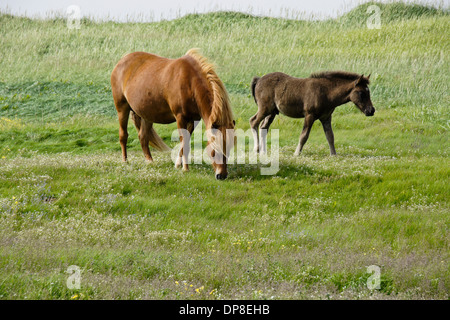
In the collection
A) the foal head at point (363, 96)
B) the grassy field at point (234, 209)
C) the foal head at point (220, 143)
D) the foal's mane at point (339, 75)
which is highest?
the foal's mane at point (339, 75)

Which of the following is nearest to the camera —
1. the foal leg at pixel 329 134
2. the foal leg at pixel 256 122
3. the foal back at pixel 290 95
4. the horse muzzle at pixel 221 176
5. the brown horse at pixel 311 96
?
the horse muzzle at pixel 221 176

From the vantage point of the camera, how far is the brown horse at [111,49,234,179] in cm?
1182

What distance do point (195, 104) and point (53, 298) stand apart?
7.75 m

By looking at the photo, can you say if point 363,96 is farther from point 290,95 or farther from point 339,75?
point 290,95

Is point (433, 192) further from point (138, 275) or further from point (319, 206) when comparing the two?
point (138, 275)

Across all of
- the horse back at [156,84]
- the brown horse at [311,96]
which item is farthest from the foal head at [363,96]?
the horse back at [156,84]

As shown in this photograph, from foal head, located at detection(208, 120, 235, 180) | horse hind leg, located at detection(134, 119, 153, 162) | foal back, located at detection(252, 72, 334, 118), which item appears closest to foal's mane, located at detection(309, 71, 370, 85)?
foal back, located at detection(252, 72, 334, 118)

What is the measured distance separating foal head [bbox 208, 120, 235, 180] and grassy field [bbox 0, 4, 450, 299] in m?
0.77

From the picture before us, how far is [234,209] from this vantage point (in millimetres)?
11164

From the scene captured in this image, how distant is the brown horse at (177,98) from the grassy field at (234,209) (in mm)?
909

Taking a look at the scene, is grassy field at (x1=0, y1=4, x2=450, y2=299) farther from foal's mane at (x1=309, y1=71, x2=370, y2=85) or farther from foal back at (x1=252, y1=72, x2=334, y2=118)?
foal's mane at (x1=309, y1=71, x2=370, y2=85)

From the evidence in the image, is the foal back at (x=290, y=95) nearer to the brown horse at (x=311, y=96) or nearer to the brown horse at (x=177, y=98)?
the brown horse at (x=311, y=96)

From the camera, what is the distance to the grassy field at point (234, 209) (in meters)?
6.92

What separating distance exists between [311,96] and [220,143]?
513cm
